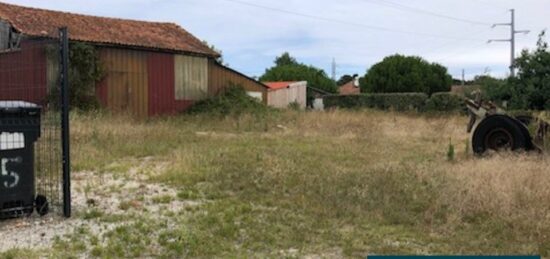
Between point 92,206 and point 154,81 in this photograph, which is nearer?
point 92,206

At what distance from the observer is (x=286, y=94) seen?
39469 mm

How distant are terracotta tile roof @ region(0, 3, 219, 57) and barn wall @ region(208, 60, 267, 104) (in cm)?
95

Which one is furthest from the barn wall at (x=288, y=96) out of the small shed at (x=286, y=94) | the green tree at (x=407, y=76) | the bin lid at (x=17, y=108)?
the bin lid at (x=17, y=108)

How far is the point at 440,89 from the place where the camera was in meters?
48.8

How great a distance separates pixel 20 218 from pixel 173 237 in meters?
1.96

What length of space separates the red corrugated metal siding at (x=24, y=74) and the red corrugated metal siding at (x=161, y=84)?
618 centimetres

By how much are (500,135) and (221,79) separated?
18393mm

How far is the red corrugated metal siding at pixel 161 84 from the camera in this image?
76.6 ft

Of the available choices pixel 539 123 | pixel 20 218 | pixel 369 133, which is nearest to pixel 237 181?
pixel 20 218

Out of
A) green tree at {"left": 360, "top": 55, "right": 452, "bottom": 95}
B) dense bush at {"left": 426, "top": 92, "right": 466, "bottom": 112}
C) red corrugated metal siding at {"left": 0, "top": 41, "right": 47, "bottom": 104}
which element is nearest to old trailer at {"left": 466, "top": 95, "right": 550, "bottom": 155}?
red corrugated metal siding at {"left": 0, "top": 41, "right": 47, "bottom": 104}

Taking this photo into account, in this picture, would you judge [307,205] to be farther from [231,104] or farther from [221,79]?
[221,79]

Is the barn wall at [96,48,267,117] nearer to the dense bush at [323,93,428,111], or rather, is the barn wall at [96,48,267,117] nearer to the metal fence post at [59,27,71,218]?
the dense bush at [323,93,428,111]

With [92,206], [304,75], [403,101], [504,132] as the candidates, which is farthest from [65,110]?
[304,75]

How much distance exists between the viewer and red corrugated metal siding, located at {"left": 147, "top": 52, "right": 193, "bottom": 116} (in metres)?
23.4
